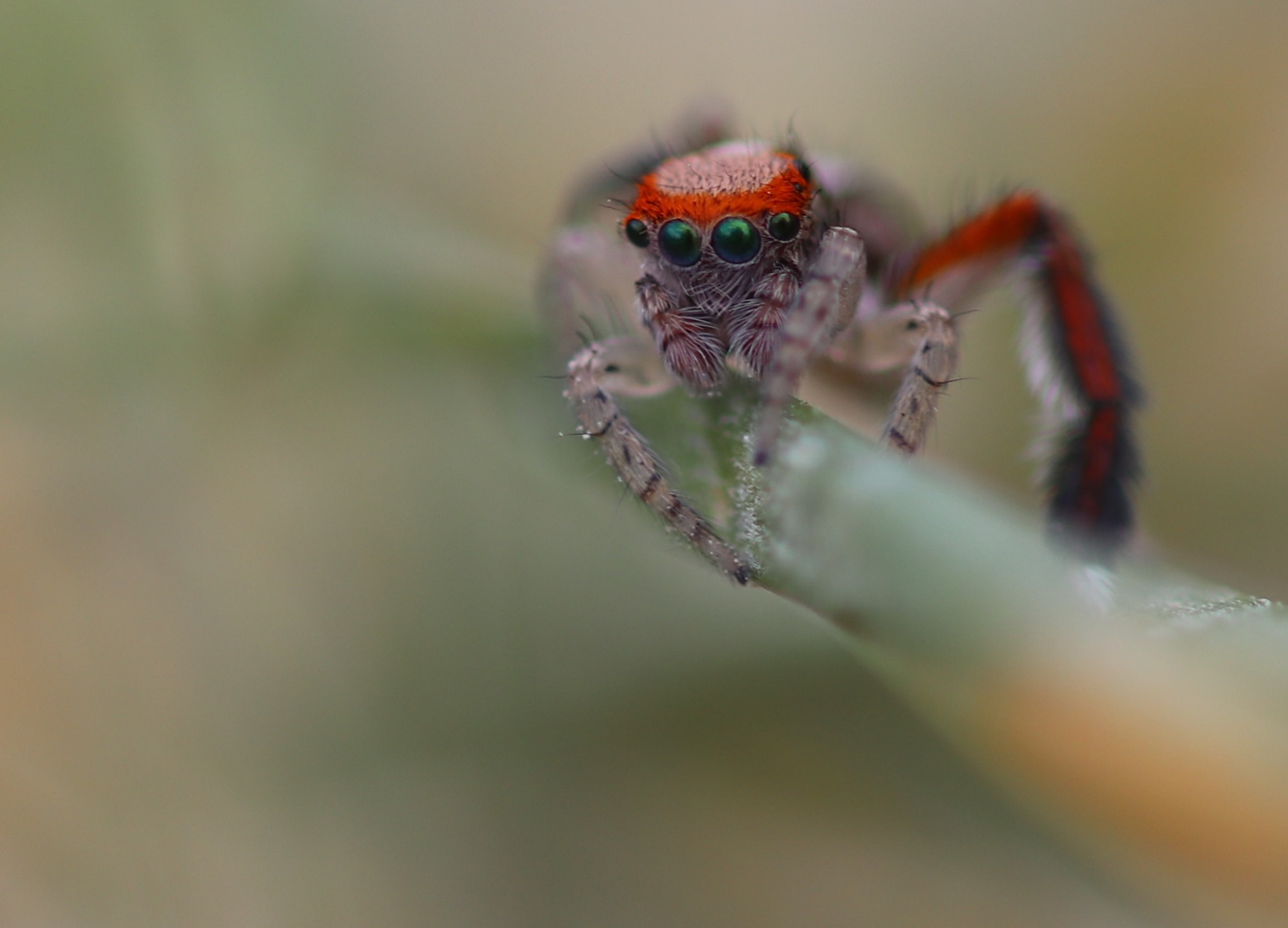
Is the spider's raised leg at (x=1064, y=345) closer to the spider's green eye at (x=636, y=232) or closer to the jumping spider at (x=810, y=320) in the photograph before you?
the jumping spider at (x=810, y=320)

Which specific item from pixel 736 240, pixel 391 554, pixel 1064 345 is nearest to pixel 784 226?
pixel 736 240

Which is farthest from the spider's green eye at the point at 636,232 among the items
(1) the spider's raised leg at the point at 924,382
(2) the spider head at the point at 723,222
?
(1) the spider's raised leg at the point at 924,382

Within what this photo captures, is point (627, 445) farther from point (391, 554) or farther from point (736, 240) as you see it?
point (391, 554)

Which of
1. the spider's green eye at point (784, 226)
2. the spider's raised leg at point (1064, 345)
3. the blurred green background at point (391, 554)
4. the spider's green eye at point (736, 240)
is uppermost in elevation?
the spider's raised leg at point (1064, 345)

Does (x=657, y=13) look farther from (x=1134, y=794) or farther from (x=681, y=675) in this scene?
(x=1134, y=794)

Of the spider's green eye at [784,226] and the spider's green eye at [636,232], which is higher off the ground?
the spider's green eye at [784,226]

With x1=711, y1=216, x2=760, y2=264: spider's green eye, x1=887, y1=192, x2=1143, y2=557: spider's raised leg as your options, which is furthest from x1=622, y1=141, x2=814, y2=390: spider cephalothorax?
x1=887, y1=192, x2=1143, y2=557: spider's raised leg

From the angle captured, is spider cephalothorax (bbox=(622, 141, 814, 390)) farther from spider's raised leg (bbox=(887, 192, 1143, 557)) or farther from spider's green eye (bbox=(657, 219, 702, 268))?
spider's raised leg (bbox=(887, 192, 1143, 557))
